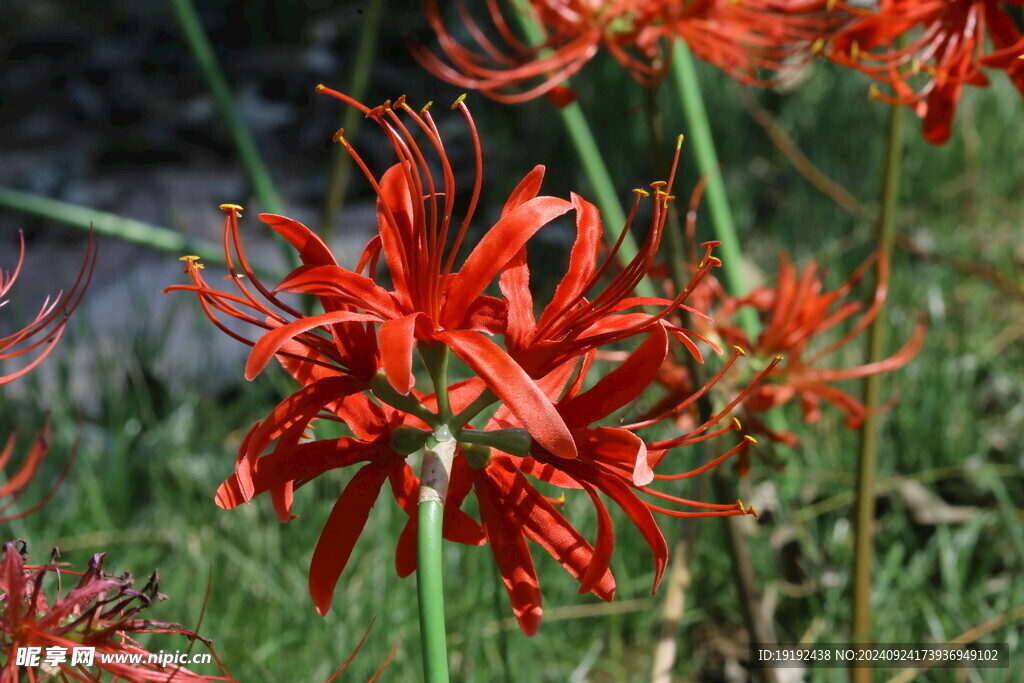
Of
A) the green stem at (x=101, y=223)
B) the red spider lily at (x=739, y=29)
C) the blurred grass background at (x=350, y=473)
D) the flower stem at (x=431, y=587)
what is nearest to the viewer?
the flower stem at (x=431, y=587)

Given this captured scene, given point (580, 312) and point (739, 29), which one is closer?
point (580, 312)

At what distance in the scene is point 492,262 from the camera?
496mm

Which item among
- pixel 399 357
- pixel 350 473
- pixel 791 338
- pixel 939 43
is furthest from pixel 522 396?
pixel 350 473

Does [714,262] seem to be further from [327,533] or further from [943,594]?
[943,594]

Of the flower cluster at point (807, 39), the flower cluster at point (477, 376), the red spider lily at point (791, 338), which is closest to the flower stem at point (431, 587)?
the flower cluster at point (477, 376)

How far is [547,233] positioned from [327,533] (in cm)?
199

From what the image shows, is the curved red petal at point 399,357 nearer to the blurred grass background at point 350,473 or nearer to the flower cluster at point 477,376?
the flower cluster at point 477,376

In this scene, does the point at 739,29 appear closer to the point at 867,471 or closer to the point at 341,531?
the point at 867,471

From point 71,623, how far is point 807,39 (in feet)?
2.62

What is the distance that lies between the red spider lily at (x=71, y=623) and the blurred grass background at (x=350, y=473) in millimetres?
302

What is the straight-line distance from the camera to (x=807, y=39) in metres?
0.97

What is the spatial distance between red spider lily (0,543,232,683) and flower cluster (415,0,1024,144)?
533 mm

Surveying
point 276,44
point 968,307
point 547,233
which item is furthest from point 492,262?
point 276,44

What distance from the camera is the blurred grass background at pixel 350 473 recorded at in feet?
4.49
